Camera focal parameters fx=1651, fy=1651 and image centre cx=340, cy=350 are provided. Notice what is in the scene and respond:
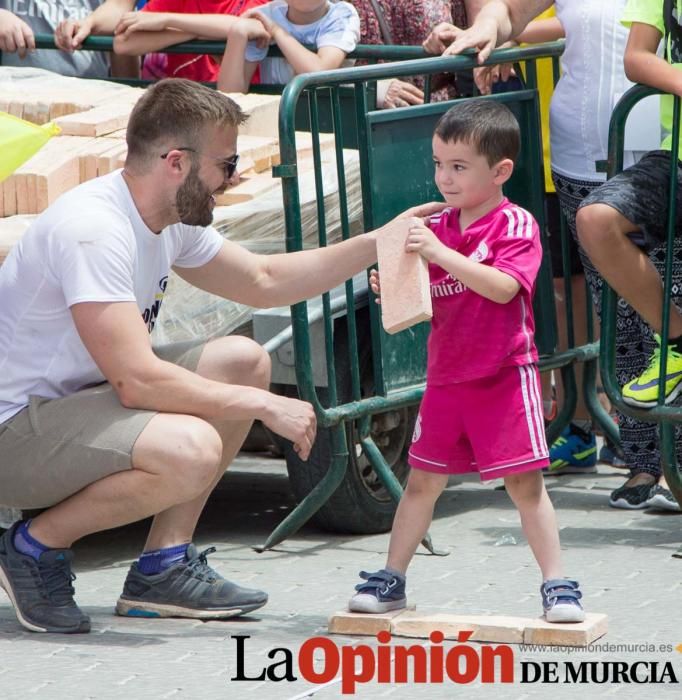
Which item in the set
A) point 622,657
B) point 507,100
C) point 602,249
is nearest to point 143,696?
point 622,657

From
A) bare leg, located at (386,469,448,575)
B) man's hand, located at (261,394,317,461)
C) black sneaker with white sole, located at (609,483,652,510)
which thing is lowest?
black sneaker with white sole, located at (609,483,652,510)

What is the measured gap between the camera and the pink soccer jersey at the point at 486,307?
4289 mm

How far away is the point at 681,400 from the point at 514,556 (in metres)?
0.75

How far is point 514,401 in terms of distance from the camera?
4.32m

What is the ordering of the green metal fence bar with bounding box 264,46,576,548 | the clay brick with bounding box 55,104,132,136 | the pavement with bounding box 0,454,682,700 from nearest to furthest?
the pavement with bounding box 0,454,682,700, the green metal fence bar with bounding box 264,46,576,548, the clay brick with bounding box 55,104,132,136

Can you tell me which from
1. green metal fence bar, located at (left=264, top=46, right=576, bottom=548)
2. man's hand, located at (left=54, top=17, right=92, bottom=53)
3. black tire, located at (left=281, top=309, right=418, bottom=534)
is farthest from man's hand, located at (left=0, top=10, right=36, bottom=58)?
black tire, located at (left=281, top=309, right=418, bottom=534)

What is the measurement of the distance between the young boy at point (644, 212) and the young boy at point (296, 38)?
4.38 ft

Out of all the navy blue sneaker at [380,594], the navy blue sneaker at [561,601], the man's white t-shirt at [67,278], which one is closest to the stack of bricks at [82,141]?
the man's white t-shirt at [67,278]

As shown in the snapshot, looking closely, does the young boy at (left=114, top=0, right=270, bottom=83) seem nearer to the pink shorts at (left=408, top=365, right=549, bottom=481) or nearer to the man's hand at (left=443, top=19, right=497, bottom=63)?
the man's hand at (left=443, top=19, right=497, bottom=63)

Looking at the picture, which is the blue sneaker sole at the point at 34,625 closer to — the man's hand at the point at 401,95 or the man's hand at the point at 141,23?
the man's hand at the point at 401,95

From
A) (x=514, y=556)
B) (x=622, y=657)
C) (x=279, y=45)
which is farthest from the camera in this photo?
(x=279, y=45)

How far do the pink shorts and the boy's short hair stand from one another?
22.4 inches

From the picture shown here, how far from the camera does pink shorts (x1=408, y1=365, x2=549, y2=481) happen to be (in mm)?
4285

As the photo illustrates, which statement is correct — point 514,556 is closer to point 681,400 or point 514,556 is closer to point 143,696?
point 681,400
